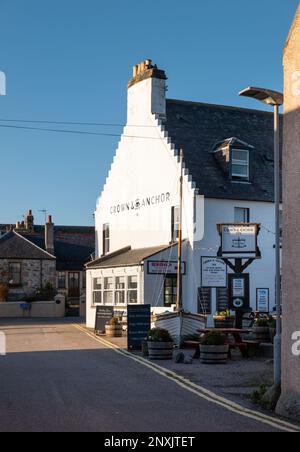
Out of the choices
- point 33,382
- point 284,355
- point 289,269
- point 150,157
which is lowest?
point 33,382

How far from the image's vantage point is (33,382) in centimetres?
1494

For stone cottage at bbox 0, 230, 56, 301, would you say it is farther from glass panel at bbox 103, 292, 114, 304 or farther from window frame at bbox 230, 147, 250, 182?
window frame at bbox 230, 147, 250, 182

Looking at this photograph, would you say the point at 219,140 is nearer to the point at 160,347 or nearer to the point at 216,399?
the point at 160,347

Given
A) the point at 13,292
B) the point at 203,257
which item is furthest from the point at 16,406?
the point at 13,292

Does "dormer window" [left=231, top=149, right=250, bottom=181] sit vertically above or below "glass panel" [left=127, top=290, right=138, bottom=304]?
above

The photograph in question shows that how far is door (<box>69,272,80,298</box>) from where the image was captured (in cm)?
6347

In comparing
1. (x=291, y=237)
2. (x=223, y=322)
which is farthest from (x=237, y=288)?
(x=291, y=237)

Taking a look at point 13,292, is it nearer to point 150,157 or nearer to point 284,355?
point 150,157

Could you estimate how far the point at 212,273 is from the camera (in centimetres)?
3106

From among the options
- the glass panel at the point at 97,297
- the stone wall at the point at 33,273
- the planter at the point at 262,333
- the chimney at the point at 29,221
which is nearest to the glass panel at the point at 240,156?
the glass panel at the point at 97,297

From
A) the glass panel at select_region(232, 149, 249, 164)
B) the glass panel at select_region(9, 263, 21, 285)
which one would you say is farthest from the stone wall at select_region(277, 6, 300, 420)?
the glass panel at select_region(9, 263, 21, 285)

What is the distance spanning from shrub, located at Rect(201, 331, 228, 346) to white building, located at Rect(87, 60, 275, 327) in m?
11.9

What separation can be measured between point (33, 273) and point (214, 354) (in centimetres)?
4009
